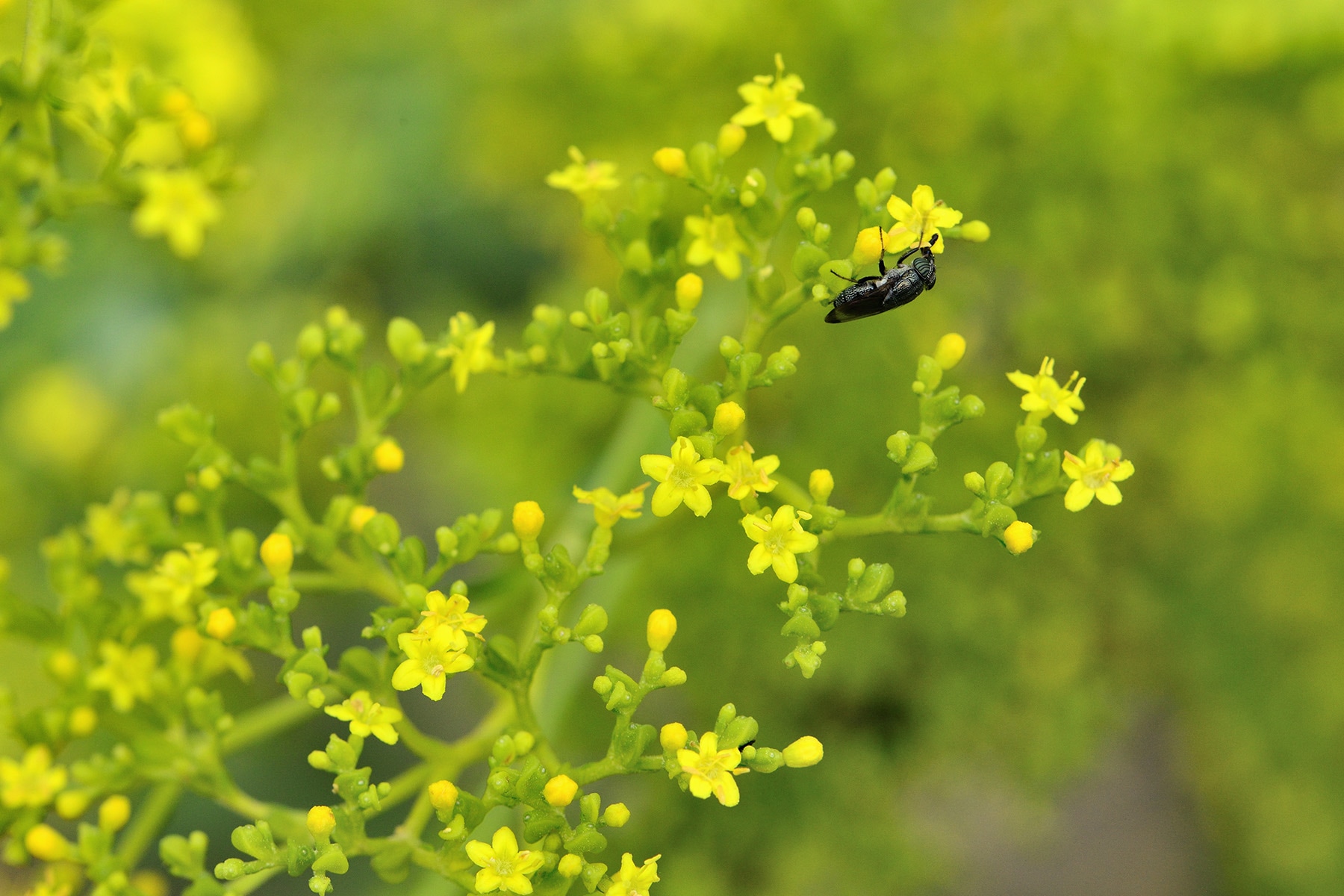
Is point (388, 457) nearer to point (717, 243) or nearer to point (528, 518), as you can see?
point (528, 518)

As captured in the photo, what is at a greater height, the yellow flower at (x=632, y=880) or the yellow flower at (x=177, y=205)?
the yellow flower at (x=177, y=205)

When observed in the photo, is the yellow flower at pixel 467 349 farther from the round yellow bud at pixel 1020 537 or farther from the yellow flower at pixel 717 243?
the round yellow bud at pixel 1020 537

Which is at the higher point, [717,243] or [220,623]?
[717,243]

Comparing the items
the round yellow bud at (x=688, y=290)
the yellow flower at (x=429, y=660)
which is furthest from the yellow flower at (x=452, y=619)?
the round yellow bud at (x=688, y=290)

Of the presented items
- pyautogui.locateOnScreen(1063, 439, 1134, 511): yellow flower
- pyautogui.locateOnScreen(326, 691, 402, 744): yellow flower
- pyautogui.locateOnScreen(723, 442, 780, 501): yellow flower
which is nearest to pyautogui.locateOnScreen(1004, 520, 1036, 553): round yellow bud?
pyautogui.locateOnScreen(1063, 439, 1134, 511): yellow flower

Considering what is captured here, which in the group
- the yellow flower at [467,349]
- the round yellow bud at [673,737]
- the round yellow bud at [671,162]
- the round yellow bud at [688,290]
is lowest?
the round yellow bud at [673,737]

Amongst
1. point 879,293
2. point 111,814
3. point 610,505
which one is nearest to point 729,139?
point 879,293

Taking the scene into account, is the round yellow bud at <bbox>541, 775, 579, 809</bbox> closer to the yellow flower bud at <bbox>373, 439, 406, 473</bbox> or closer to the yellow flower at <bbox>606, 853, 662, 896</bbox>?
the yellow flower at <bbox>606, 853, 662, 896</bbox>
